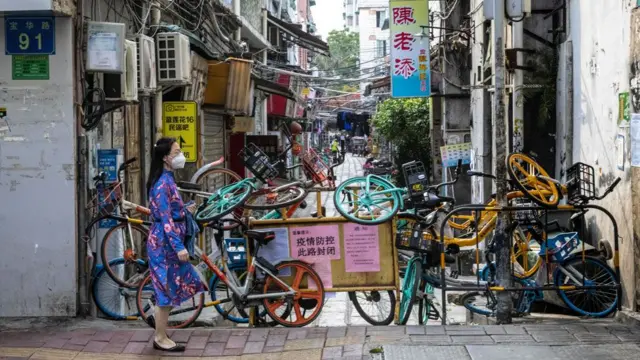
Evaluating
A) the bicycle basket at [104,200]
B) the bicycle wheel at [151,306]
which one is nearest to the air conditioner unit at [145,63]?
the bicycle basket at [104,200]

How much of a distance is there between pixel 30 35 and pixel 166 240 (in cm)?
282

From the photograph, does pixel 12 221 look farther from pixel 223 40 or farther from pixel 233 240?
pixel 223 40

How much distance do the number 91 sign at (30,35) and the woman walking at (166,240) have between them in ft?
6.82

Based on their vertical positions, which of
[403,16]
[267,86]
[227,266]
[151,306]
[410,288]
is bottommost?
[151,306]

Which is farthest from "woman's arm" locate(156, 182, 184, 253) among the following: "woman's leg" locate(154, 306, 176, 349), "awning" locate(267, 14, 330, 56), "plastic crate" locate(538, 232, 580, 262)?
"awning" locate(267, 14, 330, 56)

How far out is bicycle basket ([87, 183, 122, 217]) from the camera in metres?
8.71

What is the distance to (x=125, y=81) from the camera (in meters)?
8.91

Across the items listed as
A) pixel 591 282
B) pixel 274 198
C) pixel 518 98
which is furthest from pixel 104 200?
pixel 518 98

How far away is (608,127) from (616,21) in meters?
1.21

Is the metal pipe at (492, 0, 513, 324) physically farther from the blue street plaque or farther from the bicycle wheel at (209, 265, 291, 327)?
the blue street plaque

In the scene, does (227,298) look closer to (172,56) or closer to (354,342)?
(354,342)

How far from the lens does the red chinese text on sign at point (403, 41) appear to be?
690 inches

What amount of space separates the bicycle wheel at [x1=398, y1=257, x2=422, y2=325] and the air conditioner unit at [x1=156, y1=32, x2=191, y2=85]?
480cm

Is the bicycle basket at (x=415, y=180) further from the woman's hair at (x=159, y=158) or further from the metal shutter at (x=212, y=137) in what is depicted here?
the metal shutter at (x=212, y=137)
